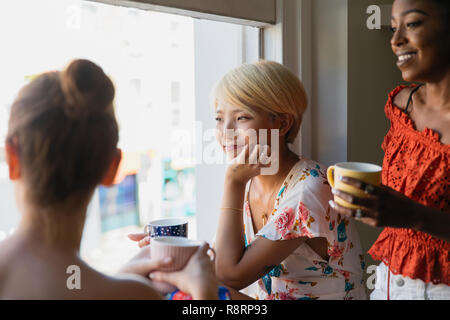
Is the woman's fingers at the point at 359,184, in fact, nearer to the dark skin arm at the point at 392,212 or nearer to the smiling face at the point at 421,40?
the dark skin arm at the point at 392,212

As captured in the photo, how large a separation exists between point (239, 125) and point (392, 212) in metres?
0.45

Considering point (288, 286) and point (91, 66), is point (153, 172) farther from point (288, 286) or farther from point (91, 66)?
point (91, 66)

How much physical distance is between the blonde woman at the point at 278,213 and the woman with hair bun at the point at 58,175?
18.1 inches

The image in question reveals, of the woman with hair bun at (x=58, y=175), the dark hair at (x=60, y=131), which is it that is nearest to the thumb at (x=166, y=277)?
the woman with hair bun at (x=58, y=175)

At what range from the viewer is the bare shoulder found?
1.17 metres

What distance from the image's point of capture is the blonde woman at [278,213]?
1069 mm


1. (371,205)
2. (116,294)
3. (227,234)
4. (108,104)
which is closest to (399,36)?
(371,205)

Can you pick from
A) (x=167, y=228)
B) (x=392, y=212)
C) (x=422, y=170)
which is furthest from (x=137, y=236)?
(x=422, y=170)

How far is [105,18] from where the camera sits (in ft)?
4.07

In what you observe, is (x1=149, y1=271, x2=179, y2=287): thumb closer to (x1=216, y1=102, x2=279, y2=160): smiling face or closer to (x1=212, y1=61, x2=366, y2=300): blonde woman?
(x1=212, y1=61, x2=366, y2=300): blonde woman

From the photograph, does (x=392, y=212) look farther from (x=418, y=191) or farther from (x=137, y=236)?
(x=137, y=236)
